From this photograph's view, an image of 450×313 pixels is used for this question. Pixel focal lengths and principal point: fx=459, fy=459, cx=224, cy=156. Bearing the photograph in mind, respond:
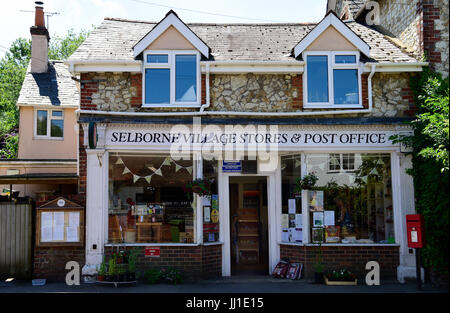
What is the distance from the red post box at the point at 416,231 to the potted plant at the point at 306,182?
2284mm

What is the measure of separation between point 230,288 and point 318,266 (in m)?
2.18

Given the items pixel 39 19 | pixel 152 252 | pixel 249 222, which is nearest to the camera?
pixel 152 252

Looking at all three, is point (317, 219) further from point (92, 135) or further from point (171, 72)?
point (92, 135)

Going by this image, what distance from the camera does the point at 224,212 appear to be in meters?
11.6

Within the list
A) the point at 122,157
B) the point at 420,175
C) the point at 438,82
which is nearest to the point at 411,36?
the point at 438,82

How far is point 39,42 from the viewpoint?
65.0ft

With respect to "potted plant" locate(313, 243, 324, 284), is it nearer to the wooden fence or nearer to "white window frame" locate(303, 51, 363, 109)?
"white window frame" locate(303, 51, 363, 109)

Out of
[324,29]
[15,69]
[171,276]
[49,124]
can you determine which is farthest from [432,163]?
[15,69]

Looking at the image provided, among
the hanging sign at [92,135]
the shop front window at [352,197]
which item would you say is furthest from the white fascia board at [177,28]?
the shop front window at [352,197]

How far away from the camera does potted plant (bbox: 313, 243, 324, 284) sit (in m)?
10.6

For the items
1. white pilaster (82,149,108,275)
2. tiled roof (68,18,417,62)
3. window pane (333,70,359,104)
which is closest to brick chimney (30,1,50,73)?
tiled roof (68,18,417,62)

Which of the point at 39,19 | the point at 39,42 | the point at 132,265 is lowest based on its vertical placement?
the point at 132,265

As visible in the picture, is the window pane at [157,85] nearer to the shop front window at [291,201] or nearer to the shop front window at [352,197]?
the shop front window at [291,201]

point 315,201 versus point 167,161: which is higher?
point 167,161
